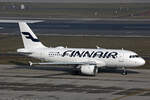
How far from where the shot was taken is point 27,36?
83000mm

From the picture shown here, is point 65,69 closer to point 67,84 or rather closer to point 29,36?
point 29,36

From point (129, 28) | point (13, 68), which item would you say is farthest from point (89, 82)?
point (129, 28)

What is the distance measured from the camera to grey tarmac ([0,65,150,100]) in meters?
60.9

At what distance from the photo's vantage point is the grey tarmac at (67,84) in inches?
2399

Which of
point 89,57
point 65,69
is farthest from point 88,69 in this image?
point 65,69

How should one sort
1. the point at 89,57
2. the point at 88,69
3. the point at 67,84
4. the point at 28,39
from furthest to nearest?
1. the point at 28,39
2. the point at 89,57
3. the point at 88,69
4. the point at 67,84

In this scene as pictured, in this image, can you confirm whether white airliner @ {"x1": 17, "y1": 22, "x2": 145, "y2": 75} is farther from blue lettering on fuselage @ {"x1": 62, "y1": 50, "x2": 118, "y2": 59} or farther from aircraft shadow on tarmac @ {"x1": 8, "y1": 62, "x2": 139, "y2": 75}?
aircraft shadow on tarmac @ {"x1": 8, "y1": 62, "x2": 139, "y2": 75}

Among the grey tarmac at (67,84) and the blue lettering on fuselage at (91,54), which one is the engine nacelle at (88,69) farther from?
the blue lettering on fuselage at (91,54)

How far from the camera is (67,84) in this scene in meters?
69.2

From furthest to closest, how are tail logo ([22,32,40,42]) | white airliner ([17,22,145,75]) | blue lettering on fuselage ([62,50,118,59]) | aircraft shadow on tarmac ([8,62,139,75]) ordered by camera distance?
tail logo ([22,32,40,42]) < aircraft shadow on tarmac ([8,62,139,75]) < blue lettering on fuselage ([62,50,118,59]) < white airliner ([17,22,145,75])

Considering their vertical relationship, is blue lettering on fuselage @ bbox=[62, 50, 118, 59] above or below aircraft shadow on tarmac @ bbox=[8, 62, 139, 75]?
above

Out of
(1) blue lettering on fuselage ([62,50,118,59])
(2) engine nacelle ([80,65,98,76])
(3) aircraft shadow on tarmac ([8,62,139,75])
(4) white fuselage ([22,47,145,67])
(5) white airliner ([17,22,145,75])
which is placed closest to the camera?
(2) engine nacelle ([80,65,98,76])

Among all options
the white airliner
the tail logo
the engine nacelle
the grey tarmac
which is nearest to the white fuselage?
the white airliner

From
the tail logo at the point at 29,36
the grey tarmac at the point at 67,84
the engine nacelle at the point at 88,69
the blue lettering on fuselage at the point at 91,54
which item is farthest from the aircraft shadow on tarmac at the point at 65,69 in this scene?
the tail logo at the point at 29,36
